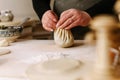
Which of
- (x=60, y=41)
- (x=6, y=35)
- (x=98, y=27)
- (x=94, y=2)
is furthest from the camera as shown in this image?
(x=94, y=2)

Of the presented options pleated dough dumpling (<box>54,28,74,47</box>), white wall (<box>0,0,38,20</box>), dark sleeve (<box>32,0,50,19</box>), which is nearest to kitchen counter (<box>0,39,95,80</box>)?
pleated dough dumpling (<box>54,28,74,47</box>)

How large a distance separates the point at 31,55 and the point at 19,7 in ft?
3.99

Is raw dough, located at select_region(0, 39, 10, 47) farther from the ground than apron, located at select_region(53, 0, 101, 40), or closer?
closer

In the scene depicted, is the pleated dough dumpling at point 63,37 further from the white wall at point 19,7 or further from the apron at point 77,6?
the white wall at point 19,7

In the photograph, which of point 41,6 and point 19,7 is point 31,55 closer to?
point 41,6

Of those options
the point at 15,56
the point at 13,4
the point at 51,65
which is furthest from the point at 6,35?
the point at 13,4

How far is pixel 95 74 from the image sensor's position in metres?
0.27

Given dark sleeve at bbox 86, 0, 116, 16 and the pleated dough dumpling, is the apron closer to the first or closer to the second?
dark sleeve at bbox 86, 0, 116, 16

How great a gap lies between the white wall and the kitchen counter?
0.95 meters

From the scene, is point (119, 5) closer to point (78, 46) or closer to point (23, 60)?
point (23, 60)

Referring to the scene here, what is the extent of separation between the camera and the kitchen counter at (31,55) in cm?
55

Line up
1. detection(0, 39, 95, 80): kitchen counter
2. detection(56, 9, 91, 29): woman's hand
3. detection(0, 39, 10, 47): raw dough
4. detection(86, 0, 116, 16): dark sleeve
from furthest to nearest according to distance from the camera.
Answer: detection(86, 0, 116, 16): dark sleeve → detection(0, 39, 10, 47): raw dough → detection(56, 9, 91, 29): woman's hand → detection(0, 39, 95, 80): kitchen counter

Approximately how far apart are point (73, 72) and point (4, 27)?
0.74 m

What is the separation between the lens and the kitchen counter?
1.82 feet
